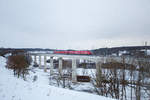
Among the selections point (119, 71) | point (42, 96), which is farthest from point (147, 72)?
point (42, 96)

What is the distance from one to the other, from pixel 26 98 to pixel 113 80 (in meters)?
10.1

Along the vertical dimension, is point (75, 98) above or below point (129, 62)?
below

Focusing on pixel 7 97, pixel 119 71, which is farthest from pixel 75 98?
pixel 119 71

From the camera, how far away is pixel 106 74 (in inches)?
437

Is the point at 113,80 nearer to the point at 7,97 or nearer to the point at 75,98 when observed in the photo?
the point at 75,98

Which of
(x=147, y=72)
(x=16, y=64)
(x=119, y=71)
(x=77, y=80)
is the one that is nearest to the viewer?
(x=147, y=72)

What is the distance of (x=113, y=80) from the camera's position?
11.1 meters

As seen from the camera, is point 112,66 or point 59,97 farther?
point 112,66

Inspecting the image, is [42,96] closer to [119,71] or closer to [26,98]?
[26,98]

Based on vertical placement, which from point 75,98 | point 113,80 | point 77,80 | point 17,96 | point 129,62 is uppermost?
point 129,62

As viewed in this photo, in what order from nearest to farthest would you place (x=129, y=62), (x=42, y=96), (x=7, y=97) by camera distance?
(x=7, y=97) → (x=42, y=96) → (x=129, y=62)

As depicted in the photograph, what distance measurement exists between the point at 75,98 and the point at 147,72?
10.9m

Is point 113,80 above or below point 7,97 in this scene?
below

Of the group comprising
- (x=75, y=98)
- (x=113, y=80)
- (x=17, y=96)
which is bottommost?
(x=113, y=80)
